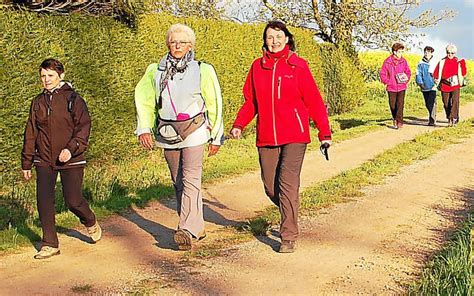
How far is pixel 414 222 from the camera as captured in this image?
7.81 meters

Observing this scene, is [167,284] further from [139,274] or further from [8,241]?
[8,241]

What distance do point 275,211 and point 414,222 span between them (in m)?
1.59

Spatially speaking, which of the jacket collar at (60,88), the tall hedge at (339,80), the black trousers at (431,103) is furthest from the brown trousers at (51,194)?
the tall hedge at (339,80)

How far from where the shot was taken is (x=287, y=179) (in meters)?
6.39

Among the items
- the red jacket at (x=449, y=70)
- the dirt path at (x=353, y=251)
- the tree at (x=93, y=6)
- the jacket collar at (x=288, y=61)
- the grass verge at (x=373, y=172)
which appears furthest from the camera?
the red jacket at (x=449, y=70)

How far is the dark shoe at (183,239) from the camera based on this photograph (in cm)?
650

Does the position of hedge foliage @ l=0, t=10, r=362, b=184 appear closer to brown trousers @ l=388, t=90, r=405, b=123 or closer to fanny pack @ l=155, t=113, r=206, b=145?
brown trousers @ l=388, t=90, r=405, b=123

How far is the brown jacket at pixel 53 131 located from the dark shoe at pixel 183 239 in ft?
3.61

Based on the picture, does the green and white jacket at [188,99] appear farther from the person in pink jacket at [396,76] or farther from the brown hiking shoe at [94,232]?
the person in pink jacket at [396,76]

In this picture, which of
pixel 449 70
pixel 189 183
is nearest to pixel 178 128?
pixel 189 183

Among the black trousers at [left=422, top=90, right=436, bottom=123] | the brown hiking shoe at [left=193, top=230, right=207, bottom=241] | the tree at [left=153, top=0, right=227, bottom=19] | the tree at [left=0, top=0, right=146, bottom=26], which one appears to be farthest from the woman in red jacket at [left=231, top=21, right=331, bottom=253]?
the tree at [left=153, top=0, right=227, bottom=19]

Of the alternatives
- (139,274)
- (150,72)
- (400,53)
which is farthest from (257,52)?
(139,274)

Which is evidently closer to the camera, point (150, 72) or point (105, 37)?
point (150, 72)

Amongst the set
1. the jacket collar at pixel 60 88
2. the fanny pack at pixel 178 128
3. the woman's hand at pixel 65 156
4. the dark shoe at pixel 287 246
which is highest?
the jacket collar at pixel 60 88
